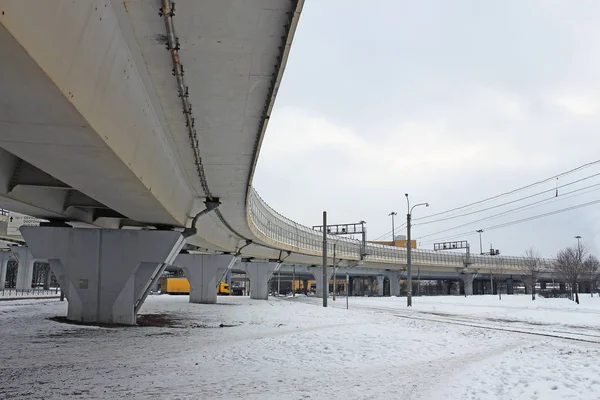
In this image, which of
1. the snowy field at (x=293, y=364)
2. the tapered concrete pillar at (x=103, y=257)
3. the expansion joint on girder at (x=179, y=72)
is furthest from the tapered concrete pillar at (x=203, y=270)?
the expansion joint on girder at (x=179, y=72)

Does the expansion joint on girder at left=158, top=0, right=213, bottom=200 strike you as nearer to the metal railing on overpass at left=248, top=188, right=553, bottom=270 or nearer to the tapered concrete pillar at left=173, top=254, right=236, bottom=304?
the metal railing on overpass at left=248, top=188, right=553, bottom=270

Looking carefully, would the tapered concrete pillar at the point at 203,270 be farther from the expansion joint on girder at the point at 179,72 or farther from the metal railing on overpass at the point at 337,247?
the expansion joint on girder at the point at 179,72

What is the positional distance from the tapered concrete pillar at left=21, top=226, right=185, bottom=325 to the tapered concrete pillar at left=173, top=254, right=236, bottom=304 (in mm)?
22568

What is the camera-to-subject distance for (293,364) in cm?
1139

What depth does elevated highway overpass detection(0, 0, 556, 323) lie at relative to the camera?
579 centimetres

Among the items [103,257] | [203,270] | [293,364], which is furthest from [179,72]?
[203,270]

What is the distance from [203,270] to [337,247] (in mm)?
29451

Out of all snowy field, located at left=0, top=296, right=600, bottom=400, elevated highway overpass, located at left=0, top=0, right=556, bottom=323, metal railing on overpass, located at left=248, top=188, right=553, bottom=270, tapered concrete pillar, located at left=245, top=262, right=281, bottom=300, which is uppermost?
metal railing on overpass, located at left=248, top=188, right=553, bottom=270

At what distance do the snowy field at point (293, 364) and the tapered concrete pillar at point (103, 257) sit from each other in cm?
168

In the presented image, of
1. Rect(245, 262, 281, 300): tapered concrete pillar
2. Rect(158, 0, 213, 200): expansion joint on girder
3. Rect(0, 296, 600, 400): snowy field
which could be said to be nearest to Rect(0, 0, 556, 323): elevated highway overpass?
Rect(158, 0, 213, 200): expansion joint on girder

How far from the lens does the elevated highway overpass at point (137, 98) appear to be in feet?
19.0

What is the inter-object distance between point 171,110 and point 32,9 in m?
5.14

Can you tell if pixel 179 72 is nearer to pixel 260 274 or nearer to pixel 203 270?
pixel 203 270

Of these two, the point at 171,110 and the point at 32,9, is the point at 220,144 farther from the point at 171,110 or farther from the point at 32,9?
the point at 32,9
